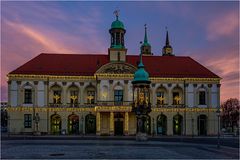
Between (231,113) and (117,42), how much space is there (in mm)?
50801

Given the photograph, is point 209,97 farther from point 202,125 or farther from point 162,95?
point 162,95

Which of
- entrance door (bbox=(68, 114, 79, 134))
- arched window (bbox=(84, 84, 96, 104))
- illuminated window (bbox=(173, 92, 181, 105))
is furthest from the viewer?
→ illuminated window (bbox=(173, 92, 181, 105))

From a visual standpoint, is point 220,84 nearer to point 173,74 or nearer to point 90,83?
point 173,74

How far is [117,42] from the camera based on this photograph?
7294cm

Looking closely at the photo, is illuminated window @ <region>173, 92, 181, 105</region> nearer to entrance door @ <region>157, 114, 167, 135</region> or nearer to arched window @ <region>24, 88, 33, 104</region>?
entrance door @ <region>157, 114, 167, 135</region>

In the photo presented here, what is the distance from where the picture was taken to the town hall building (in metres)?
67.8

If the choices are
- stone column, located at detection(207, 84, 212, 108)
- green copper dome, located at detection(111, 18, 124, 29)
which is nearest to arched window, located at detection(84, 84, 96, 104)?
green copper dome, located at detection(111, 18, 124, 29)

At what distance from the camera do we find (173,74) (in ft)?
233

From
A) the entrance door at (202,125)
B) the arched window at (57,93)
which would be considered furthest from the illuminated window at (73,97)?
the entrance door at (202,125)

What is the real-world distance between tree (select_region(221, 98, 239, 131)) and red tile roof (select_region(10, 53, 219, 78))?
35505mm

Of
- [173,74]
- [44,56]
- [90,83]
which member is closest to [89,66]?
[90,83]

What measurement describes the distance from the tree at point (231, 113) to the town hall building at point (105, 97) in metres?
36.4

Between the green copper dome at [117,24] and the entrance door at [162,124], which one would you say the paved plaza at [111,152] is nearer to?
the entrance door at [162,124]

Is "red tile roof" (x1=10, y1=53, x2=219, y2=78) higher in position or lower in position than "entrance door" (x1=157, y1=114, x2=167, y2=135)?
higher
